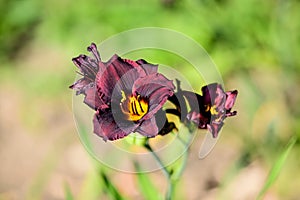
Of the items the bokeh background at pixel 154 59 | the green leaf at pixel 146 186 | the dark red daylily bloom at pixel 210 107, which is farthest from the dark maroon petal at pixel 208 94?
the bokeh background at pixel 154 59

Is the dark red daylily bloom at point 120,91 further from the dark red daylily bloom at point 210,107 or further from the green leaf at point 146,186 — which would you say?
the green leaf at point 146,186

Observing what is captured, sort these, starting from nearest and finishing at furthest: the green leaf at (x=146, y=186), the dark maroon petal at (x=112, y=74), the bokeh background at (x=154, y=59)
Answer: the dark maroon petal at (x=112, y=74) < the green leaf at (x=146, y=186) < the bokeh background at (x=154, y=59)

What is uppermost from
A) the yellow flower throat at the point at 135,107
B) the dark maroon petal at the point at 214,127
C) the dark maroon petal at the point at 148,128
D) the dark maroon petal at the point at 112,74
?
the dark maroon petal at the point at 112,74

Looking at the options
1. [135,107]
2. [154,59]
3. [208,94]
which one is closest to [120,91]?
[135,107]

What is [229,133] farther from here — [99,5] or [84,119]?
[99,5]

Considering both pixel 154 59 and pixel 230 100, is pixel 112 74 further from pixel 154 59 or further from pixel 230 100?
pixel 154 59

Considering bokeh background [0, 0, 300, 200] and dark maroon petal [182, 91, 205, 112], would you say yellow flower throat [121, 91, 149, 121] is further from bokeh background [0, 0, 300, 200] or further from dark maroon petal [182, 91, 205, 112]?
bokeh background [0, 0, 300, 200]

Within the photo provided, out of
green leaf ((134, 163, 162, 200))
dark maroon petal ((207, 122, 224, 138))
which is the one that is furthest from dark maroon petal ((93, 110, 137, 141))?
green leaf ((134, 163, 162, 200))
